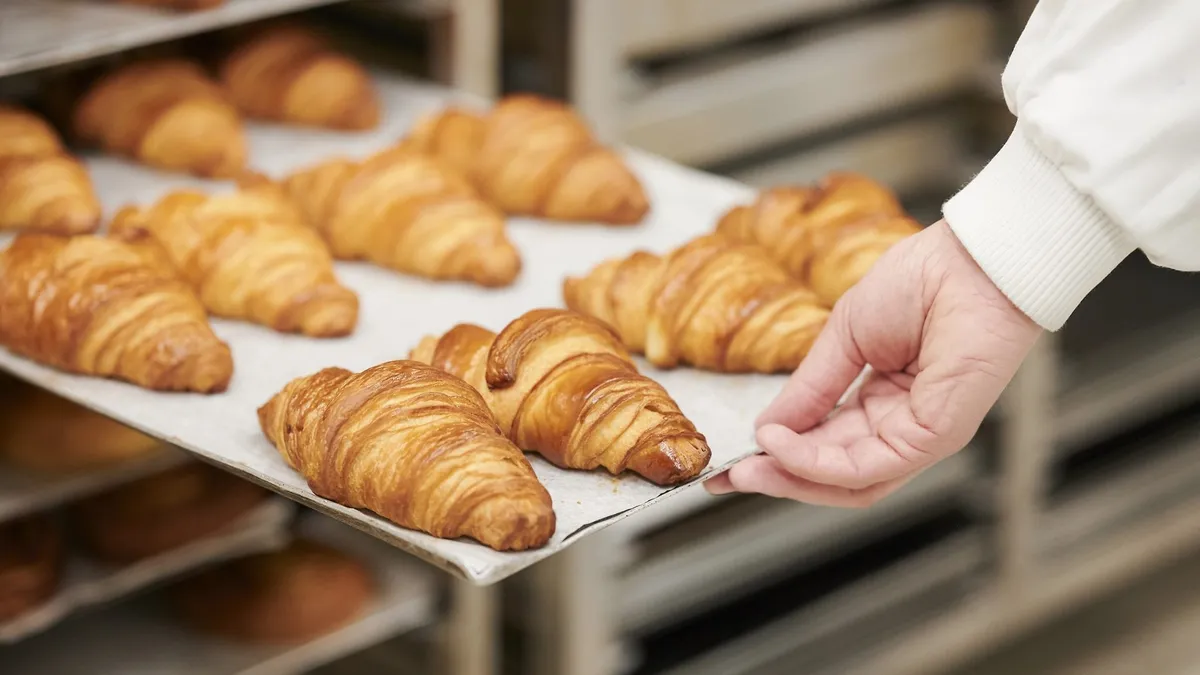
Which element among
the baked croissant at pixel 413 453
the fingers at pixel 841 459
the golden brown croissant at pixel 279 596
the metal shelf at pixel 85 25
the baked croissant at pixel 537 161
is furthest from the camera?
the golden brown croissant at pixel 279 596

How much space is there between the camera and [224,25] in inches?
62.4

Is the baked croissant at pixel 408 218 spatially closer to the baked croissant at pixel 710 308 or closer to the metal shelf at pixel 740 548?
the baked croissant at pixel 710 308

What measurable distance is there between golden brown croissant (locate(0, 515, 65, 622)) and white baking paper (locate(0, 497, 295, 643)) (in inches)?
0.5

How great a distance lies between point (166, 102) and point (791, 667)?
1250 mm

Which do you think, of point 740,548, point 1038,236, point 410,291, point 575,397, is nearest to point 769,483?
point 575,397

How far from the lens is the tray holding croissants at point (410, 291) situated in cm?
98

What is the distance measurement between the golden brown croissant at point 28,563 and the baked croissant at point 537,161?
0.56m

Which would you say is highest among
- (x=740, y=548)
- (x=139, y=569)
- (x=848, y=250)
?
(x=848, y=250)

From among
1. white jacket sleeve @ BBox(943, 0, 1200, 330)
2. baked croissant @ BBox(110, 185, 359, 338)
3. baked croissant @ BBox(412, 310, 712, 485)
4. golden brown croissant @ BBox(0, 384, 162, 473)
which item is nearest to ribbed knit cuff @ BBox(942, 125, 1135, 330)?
white jacket sleeve @ BBox(943, 0, 1200, 330)

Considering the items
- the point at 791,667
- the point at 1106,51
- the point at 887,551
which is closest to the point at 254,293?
the point at 1106,51

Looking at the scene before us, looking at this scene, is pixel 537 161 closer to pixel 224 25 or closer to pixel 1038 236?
pixel 224 25

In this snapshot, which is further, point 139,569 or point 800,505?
point 800,505

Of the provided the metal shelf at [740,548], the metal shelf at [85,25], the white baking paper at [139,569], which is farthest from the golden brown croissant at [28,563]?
the metal shelf at [740,548]

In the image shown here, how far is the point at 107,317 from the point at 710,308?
472 millimetres
